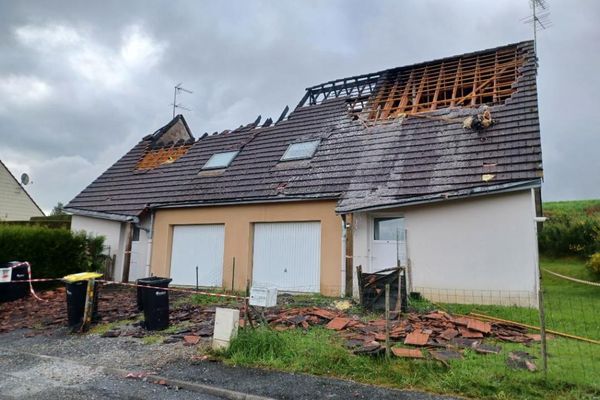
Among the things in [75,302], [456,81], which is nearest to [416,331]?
[75,302]

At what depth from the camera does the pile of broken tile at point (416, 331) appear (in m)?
5.84

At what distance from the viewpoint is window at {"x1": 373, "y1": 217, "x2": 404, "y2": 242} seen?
11.1 m

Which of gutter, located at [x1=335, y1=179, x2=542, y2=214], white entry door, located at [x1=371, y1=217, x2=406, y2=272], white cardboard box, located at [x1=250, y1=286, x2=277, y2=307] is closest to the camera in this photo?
white cardboard box, located at [x1=250, y1=286, x2=277, y2=307]

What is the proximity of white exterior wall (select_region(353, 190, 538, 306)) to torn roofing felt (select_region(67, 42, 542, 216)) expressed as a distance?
1.75 ft

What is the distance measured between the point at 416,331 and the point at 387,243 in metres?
4.54

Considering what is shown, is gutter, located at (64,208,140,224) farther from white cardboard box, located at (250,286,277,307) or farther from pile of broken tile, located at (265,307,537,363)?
white cardboard box, located at (250,286,277,307)

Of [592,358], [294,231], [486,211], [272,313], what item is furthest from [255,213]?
[592,358]

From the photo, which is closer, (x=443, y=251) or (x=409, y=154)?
(x=443, y=251)

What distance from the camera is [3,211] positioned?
89.4 ft

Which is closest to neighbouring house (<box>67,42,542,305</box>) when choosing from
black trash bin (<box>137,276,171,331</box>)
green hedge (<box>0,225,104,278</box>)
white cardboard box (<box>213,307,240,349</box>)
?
green hedge (<box>0,225,104,278</box>)

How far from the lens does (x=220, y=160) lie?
16203 mm

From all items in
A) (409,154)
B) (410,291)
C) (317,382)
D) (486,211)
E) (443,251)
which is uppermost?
(409,154)

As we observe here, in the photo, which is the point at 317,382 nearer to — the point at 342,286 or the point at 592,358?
the point at 592,358

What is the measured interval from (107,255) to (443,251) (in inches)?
491
